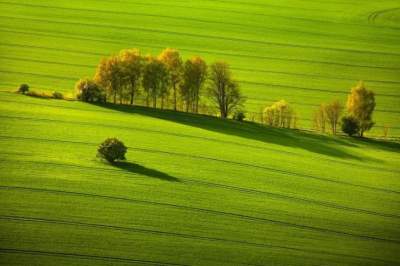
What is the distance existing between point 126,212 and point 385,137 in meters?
24.0

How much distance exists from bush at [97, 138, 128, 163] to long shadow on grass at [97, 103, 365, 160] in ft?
29.7

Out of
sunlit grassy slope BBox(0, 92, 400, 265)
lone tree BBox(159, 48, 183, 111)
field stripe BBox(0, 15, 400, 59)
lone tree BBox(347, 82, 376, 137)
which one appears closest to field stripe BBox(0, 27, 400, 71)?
field stripe BBox(0, 15, 400, 59)

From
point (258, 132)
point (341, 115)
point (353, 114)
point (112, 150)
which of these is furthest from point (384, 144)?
point (112, 150)

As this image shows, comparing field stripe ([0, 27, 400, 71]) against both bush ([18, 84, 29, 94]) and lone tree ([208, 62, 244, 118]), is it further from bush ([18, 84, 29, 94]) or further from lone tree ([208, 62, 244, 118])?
bush ([18, 84, 29, 94])

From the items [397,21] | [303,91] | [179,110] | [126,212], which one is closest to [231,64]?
[303,91]

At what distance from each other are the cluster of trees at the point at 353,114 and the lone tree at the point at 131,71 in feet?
40.5

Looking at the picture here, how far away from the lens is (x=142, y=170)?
52875mm

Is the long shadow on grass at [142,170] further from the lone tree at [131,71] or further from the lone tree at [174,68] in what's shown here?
the lone tree at [174,68]

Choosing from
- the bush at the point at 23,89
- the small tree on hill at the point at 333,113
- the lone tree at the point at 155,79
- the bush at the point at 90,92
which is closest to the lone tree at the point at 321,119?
the small tree on hill at the point at 333,113

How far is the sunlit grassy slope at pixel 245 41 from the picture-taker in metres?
72.4

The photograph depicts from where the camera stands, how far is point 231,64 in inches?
3029

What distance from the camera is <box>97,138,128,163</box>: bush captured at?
52.9m

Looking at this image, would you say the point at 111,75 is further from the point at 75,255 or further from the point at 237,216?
the point at 75,255

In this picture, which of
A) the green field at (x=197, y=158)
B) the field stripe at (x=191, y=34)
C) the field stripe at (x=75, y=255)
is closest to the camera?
the field stripe at (x=75, y=255)
